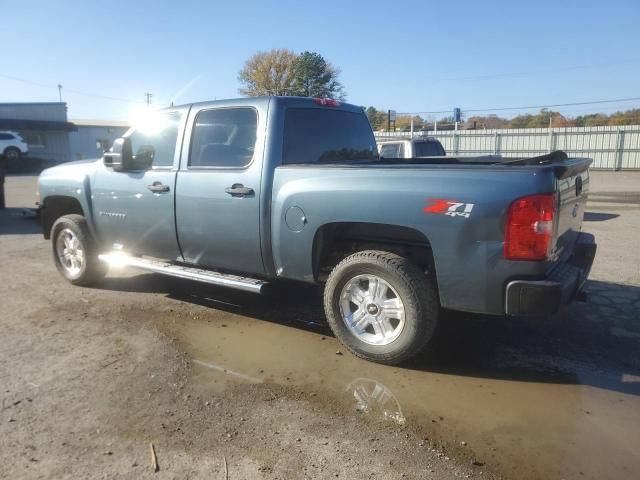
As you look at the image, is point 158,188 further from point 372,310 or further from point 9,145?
point 9,145

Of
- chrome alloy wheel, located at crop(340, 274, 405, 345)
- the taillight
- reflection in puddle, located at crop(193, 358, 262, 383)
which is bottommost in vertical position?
reflection in puddle, located at crop(193, 358, 262, 383)

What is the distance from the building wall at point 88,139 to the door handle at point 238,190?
43.4 metres

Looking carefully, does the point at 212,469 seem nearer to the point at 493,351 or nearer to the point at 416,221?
the point at 416,221

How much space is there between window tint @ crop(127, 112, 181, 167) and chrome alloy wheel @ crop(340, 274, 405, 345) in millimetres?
2241

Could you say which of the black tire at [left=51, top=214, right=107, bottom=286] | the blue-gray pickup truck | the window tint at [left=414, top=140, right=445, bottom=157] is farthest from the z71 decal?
the window tint at [left=414, top=140, right=445, bottom=157]

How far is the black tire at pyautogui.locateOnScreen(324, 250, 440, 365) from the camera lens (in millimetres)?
3615

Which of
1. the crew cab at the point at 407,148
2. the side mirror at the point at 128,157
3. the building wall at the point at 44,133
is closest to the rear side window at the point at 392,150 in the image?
the crew cab at the point at 407,148

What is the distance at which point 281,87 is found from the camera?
1577 inches

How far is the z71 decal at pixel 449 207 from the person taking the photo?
129 inches

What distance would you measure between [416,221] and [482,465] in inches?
60.2

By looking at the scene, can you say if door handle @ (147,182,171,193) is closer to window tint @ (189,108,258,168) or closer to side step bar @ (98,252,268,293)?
window tint @ (189,108,258,168)

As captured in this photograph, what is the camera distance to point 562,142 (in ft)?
99.2

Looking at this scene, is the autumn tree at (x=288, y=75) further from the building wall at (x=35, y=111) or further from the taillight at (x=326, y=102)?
the taillight at (x=326, y=102)

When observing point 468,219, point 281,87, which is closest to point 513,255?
point 468,219
